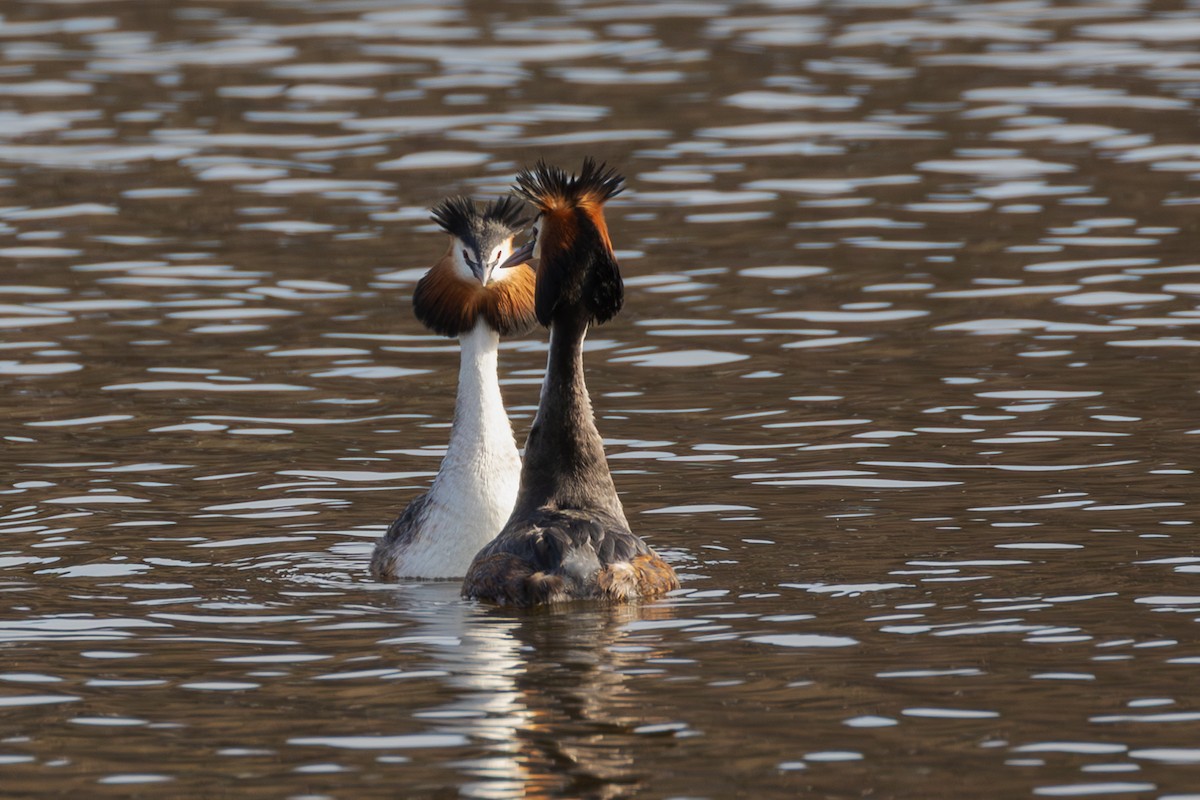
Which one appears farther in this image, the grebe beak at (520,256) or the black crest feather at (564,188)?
the grebe beak at (520,256)

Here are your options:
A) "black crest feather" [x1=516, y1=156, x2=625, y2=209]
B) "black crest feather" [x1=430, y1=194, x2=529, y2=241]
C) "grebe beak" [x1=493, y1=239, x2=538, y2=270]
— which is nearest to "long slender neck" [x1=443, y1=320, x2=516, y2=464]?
"grebe beak" [x1=493, y1=239, x2=538, y2=270]

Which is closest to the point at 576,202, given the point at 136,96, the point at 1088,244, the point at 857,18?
the point at 1088,244

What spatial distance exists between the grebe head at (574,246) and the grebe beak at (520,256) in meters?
0.38

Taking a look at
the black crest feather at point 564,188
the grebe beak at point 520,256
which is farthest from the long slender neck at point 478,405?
the black crest feather at point 564,188

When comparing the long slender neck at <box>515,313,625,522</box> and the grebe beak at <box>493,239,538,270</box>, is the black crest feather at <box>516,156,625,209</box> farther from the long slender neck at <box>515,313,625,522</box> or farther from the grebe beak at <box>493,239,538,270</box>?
the long slender neck at <box>515,313,625,522</box>

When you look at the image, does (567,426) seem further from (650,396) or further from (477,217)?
(650,396)

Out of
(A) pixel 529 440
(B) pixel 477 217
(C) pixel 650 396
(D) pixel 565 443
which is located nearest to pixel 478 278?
(B) pixel 477 217

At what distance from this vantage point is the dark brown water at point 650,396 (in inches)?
360

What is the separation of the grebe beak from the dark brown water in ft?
5.64

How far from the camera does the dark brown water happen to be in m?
9.16

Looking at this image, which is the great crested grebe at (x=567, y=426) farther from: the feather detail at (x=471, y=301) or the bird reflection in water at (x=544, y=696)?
the feather detail at (x=471, y=301)

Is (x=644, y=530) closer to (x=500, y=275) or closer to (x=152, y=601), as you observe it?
(x=500, y=275)

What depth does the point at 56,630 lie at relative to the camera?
10.9m

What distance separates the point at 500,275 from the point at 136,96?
15.3 metres
